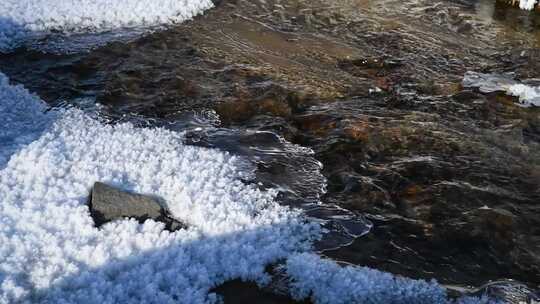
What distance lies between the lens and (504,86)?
402 inches

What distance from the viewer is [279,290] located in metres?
5.58

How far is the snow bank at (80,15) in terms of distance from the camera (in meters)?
11.2

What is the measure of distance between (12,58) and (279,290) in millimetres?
7590

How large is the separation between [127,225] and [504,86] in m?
7.59

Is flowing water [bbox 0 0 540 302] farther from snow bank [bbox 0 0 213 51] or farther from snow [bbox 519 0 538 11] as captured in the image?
snow [bbox 519 0 538 11]

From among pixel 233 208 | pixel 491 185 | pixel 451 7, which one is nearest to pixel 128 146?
pixel 233 208

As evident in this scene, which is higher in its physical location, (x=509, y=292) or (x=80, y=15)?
(x=80, y=15)

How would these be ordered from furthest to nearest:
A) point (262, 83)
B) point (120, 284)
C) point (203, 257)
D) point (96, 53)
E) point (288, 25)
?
point (288, 25), point (96, 53), point (262, 83), point (203, 257), point (120, 284)

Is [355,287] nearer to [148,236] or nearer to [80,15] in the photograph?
[148,236]

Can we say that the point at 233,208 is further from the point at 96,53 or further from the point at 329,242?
the point at 96,53

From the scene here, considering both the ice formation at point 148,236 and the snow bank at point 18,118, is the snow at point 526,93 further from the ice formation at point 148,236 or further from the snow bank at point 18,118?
the snow bank at point 18,118

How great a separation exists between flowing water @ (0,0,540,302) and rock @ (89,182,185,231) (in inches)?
60.2

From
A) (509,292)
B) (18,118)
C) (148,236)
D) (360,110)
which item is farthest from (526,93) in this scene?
(18,118)

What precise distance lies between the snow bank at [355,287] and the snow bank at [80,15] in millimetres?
8056
